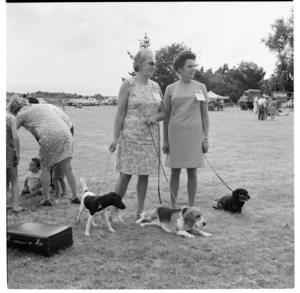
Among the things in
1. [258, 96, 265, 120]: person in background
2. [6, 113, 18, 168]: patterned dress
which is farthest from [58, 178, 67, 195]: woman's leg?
[258, 96, 265, 120]: person in background

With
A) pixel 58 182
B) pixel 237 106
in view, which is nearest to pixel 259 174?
pixel 58 182

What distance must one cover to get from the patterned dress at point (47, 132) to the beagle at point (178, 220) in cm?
145

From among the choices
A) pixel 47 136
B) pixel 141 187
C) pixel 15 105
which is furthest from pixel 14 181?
pixel 141 187

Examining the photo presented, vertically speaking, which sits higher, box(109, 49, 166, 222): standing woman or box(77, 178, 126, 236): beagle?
box(109, 49, 166, 222): standing woman

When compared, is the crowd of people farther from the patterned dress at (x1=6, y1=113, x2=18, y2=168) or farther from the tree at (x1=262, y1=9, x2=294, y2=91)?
the tree at (x1=262, y1=9, x2=294, y2=91)

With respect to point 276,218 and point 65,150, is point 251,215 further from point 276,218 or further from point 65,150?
point 65,150

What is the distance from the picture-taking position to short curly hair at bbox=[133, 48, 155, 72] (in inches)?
161

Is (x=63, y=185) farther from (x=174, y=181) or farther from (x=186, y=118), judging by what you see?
(x=186, y=118)

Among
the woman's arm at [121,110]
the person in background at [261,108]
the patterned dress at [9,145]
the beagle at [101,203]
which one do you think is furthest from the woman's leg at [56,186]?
the person in background at [261,108]

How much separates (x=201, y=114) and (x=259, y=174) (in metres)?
3.19

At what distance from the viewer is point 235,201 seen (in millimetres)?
4656

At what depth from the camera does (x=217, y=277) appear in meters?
3.03

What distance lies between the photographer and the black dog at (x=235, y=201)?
4.61 m

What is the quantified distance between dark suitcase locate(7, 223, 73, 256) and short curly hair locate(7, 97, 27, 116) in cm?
162
